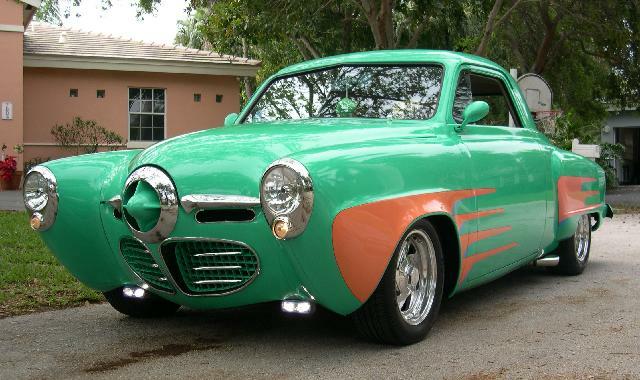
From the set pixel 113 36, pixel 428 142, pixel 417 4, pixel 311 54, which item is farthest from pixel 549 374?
pixel 113 36

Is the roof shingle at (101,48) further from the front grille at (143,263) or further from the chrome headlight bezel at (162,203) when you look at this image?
the chrome headlight bezel at (162,203)

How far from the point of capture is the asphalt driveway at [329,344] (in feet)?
13.6

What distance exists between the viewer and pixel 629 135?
37.0 metres

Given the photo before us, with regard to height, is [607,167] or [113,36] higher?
[113,36]

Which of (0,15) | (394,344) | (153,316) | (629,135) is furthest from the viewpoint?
(629,135)

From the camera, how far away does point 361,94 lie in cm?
535

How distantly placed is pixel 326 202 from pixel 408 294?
1.07 metres

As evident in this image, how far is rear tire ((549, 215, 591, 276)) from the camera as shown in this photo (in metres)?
7.05

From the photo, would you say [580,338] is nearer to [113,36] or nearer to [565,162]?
[565,162]

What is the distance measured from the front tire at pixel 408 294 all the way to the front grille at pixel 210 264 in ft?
2.24

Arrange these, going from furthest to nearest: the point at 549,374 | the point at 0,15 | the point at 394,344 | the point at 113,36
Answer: the point at 113,36 < the point at 0,15 < the point at 394,344 < the point at 549,374

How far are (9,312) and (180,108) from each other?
1647 centimetres

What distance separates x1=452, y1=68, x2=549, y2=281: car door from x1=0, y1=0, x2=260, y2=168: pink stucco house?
49.7 feet

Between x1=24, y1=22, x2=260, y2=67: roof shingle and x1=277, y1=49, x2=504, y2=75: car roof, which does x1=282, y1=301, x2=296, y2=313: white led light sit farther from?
x1=24, y1=22, x2=260, y2=67: roof shingle
